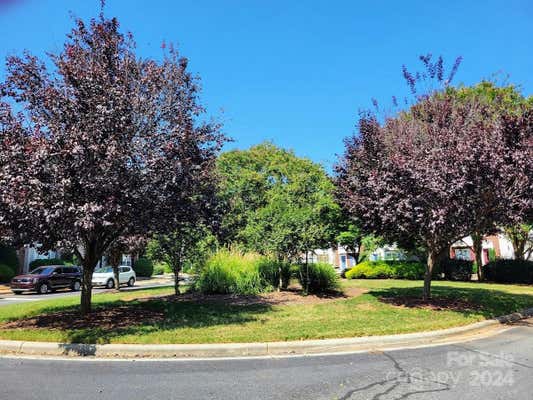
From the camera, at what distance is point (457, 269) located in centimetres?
2541

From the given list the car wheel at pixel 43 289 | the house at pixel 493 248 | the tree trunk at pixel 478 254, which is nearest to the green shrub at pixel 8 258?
the car wheel at pixel 43 289

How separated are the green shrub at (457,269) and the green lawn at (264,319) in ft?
38.7

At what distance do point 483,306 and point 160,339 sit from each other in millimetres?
9137

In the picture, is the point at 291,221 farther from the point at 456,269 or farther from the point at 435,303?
the point at 456,269

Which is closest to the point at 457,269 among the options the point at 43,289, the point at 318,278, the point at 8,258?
the point at 318,278

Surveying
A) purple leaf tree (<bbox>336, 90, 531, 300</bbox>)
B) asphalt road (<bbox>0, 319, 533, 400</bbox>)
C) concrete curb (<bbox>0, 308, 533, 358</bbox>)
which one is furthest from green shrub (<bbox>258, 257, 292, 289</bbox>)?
asphalt road (<bbox>0, 319, 533, 400</bbox>)

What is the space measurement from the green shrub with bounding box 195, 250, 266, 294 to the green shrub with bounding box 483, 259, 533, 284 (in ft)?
50.8

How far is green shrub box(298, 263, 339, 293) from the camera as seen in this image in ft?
48.0

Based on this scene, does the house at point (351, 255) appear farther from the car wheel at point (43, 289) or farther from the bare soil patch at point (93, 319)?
the car wheel at point (43, 289)

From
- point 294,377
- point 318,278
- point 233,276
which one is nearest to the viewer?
point 294,377

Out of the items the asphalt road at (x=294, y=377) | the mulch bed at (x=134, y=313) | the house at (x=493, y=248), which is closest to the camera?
the asphalt road at (x=294, y=377)

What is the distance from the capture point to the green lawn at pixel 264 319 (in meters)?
8.25

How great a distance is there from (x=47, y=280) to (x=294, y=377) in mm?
22728

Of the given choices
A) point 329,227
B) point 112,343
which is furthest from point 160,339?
point 329,227
